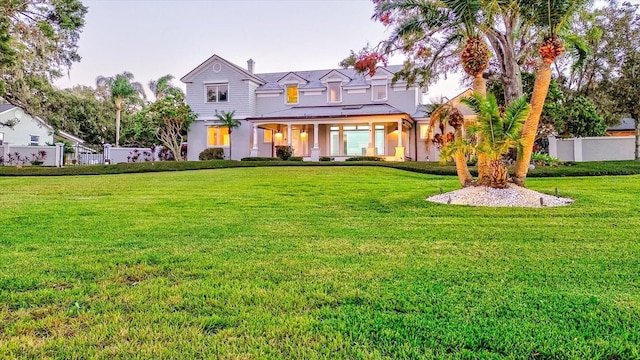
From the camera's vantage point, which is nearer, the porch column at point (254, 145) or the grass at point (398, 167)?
the grass at point (398, 167)

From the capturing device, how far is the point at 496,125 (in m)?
7.98

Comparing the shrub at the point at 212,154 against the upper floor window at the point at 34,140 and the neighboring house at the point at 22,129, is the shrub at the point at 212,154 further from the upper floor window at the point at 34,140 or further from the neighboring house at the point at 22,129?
the upper floor window at the point at 34,140

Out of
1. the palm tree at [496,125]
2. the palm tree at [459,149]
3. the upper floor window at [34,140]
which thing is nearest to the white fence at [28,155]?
the upper floor window at [34,140]

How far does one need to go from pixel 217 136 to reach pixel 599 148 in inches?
845

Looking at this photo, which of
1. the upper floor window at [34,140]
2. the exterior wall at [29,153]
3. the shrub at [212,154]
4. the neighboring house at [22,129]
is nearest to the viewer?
the exterior wall at [29,153]

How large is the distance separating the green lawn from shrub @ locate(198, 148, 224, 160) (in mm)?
19142

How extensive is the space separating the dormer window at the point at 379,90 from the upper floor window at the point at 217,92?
936cm

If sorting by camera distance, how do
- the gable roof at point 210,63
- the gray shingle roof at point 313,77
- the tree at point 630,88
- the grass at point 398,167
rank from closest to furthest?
the grass at point 398,167 → the tree at point 630,88 → the gray shingle roof at point 313,77 → the gable roof at point 210,63

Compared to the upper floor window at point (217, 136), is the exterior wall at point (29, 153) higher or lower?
lower

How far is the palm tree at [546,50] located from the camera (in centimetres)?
839

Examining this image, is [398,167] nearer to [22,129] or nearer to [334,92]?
[334,92]

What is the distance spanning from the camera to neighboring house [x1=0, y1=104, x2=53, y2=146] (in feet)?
93.0

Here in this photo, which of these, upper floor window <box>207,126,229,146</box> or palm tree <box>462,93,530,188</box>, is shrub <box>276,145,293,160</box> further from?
palm tree <box>462,93,530,188</box>

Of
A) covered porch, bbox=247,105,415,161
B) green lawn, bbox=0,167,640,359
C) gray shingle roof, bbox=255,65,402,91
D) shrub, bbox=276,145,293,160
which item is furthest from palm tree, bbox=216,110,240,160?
green lawn, bbox=0,167,640,359
